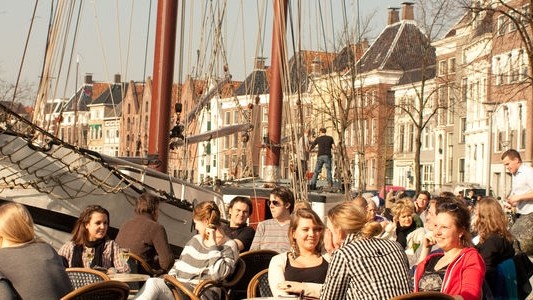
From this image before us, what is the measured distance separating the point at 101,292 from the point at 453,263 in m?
2.10

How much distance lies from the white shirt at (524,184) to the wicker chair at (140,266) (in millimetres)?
3671

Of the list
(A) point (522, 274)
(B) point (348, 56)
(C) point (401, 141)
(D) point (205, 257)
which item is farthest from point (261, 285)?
(C) point (401, 141)

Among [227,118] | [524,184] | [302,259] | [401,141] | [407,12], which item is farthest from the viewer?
[227,118]

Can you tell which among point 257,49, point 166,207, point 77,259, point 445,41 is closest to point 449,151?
point 445,41

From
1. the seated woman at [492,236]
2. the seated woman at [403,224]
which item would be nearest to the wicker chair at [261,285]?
the seated woman at [492,236]

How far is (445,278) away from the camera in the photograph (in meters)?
7.09

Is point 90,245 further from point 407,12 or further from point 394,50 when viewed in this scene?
point 407,12

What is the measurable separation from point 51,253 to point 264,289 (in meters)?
2.38

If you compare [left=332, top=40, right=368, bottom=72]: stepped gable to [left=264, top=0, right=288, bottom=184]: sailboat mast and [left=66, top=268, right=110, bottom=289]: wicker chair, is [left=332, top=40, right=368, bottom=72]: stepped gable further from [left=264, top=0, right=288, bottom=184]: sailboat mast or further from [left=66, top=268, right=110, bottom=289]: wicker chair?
[left=66, top=268, right=110, bottom=289]: wicker chair

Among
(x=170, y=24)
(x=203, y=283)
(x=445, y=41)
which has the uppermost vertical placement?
(x=445, y=41)

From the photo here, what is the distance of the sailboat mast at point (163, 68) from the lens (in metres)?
17.5

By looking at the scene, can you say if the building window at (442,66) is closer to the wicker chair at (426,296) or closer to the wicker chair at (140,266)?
the wicker chair at (140,266)

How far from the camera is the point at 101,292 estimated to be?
6066 millimetres

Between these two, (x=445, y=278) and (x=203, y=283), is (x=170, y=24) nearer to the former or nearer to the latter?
(x=203, y=283)
